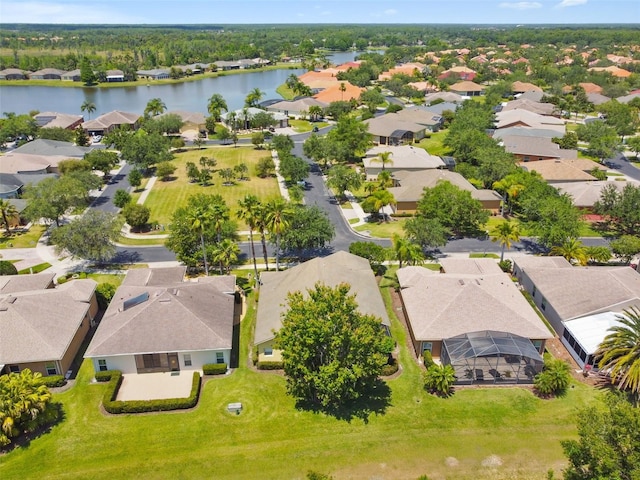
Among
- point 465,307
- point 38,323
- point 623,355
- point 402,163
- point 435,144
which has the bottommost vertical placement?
point 435,144

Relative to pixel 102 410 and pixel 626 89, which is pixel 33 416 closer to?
pixel 102 410

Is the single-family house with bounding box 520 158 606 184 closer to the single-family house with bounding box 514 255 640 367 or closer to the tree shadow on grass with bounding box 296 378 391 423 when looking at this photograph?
the single-family house with bounding box 514 255 640 367

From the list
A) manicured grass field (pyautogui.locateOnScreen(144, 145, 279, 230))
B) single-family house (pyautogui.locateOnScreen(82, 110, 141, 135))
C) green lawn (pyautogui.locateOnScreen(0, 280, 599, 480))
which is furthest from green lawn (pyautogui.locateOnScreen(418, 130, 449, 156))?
green lawn (pyautogui.locateOnScreen(0, 280, 599, 480))

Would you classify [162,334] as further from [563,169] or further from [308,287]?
[563,169]

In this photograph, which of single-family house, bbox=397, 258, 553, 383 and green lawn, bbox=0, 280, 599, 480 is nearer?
green lawn, bbox=0, 280, 599, 480

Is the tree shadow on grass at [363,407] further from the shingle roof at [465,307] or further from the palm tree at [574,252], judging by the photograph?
the palm tree at [574,252]

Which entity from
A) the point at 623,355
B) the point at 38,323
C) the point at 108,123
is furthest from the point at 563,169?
the point at 108,123
